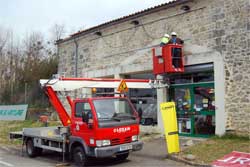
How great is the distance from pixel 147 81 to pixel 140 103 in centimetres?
225

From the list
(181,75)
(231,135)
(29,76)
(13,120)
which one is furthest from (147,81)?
(29,76)

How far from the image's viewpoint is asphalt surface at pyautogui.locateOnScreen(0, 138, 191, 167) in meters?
10.8

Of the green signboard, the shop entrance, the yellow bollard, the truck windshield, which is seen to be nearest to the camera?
the truck windshield

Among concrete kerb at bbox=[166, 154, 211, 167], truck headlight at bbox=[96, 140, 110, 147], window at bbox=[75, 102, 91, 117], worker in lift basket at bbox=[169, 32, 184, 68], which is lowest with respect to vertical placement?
concrete kerb at bbox=[166, 154, 211, 167]

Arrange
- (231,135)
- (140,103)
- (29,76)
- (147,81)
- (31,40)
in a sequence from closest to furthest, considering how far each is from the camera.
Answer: (231,135) → (147,81) → (140,103) → (29,76) → (31,40)

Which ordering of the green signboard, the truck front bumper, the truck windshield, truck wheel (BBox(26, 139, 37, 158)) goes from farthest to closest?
the green signboard < truck wheel (BBox(26, 139, 37, 158)) < the truck windshield < the truck front bumper

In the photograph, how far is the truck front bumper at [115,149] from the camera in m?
9.85

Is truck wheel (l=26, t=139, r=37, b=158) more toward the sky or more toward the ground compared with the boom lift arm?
more toward the ground

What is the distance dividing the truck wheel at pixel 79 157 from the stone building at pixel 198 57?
18.7 feet

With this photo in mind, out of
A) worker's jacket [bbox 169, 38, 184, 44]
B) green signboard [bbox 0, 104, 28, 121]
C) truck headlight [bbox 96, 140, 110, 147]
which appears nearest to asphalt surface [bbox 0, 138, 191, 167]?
truck headlight [bbox 96, 140, 110, 147]

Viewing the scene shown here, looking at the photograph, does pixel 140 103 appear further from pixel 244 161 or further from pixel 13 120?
pixel 13 120

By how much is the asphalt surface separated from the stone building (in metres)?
2.42

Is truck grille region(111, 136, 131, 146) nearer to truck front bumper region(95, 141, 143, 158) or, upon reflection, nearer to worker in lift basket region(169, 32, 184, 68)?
truck front bumper region(95, 141, 143, 158)

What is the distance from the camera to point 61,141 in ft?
37.2
